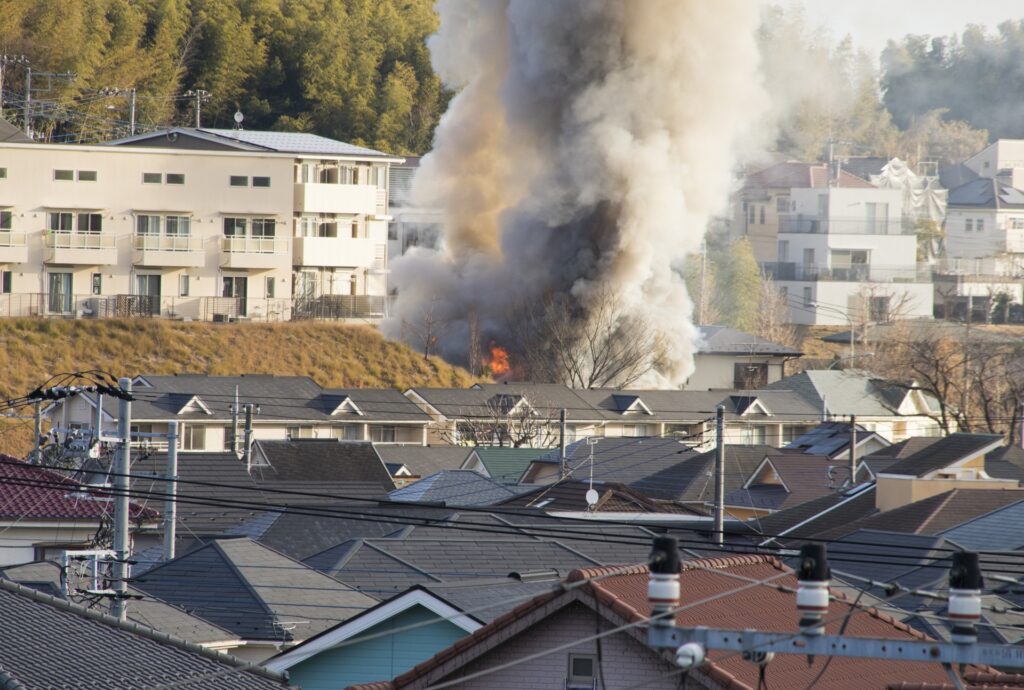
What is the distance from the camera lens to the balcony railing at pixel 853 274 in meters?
86.0

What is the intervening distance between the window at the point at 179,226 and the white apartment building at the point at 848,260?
1463 inches

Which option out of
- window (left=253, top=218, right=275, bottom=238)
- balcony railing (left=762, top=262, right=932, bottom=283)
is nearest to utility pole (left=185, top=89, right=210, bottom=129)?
window (left=253, top=218, right=275, bottom=238)

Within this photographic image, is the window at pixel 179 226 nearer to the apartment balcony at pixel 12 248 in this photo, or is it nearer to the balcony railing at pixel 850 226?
the apartment balcony at pixel 12 248

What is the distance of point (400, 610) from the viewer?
46.1 ft

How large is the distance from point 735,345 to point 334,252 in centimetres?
1585

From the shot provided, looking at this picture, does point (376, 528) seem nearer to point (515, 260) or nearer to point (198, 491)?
point (198, 491)

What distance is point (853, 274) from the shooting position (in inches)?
3376

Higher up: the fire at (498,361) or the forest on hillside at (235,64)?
the forest on hillside at (235,64)

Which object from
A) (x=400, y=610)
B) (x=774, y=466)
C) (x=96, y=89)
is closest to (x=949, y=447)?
(x=774, y=466)

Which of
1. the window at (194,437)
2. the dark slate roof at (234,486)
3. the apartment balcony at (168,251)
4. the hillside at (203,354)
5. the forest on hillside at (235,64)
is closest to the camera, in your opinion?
the dark slate roof at (234,486)

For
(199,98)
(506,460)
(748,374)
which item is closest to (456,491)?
(506,460)

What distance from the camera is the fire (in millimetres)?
56938

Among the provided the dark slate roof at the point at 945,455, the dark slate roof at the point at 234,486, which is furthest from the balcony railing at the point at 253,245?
the dark slate roof at the point at 945,455

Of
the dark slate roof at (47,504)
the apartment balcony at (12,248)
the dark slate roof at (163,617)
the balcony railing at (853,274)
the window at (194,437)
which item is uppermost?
the balcony railing at (853,274)
